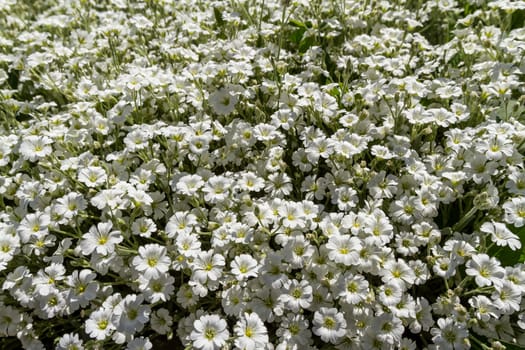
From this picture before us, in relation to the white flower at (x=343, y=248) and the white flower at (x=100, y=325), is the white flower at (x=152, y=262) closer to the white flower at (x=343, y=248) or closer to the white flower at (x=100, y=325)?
the white flower at (x=100, y=325)

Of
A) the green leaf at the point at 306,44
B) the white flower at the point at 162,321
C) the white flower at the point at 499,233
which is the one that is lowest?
the white flower at the point at 162,321

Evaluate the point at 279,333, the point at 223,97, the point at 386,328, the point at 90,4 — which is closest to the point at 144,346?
the point at 279,333

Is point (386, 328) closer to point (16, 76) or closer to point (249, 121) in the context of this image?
point (249, 121)

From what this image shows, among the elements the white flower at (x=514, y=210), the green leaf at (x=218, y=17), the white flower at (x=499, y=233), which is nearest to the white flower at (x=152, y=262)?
the white flower at (x=499, y=233)

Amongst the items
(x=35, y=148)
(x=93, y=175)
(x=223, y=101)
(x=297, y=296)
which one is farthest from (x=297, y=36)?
(x=297, y=296)

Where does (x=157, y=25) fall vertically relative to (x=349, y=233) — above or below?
above
